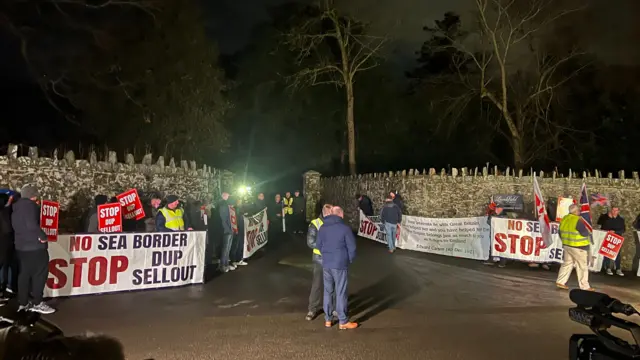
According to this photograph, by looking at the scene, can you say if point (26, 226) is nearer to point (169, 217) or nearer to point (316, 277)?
point (169, 217)

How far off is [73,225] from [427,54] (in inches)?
1054

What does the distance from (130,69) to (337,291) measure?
14.3m

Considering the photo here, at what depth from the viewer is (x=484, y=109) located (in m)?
34.8

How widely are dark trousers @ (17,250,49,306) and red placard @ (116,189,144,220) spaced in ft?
11.0

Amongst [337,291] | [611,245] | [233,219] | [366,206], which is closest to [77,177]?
[233,219]

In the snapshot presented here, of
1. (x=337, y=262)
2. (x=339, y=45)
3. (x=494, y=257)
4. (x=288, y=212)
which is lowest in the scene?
(x=494, y=257)

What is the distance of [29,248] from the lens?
8016 millimetres

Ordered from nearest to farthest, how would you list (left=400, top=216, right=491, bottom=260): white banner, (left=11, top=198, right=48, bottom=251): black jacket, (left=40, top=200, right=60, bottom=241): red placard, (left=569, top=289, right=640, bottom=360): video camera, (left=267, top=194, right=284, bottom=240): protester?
1. (left=569, top=289, right=640, bottom=360): video camera
2. (left=11, top=198, right=48, bottom=251): black jacket
3. (left=40, top=200, right=60, bottom=241): red placard
4. (left=400, top=216, right=491, bottom=260): white banner
5. (left=267, top=194, right=284, bottom=240): protester

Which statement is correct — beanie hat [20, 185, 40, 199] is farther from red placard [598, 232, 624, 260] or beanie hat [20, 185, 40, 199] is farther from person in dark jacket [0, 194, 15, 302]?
red placard [598, 232, 624, 260]

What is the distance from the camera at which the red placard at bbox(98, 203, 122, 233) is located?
10430 mm

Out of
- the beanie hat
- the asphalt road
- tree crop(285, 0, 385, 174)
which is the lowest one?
the asphalt road

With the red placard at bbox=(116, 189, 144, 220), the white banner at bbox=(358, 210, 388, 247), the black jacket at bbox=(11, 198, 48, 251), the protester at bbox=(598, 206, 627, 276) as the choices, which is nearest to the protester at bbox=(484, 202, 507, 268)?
the protester at bbox=(598, 206, 627, 276)

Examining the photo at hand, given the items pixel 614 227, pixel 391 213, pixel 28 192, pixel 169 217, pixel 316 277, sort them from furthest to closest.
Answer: pixel 391 213 < pixel 614 227 < pixel 169 217 < pixel 316 277 < pixel 28 192

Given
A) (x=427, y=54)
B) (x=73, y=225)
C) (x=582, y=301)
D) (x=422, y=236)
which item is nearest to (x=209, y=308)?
(x=73, y=225)
